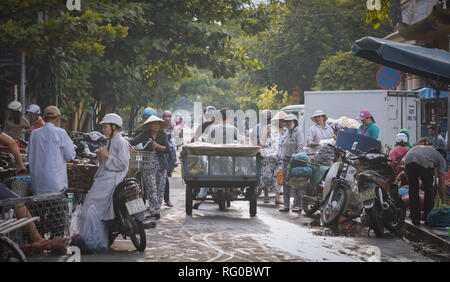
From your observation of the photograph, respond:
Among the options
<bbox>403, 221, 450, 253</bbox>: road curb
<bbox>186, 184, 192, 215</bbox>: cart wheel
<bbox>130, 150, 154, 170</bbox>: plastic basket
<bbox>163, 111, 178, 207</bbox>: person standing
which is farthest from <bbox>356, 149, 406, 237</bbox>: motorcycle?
<bbox>163, 111, 178, 207</bbox>: person standing

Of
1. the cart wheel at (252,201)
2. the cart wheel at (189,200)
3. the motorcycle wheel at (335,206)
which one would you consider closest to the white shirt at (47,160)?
the cart wheel at (189,200)

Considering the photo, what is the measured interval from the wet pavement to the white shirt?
37.6 inches

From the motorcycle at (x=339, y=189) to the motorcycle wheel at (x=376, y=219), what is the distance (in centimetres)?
42

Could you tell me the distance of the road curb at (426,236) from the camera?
952 cm

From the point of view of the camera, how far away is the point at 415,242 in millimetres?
10297

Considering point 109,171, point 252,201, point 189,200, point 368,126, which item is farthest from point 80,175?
point 368,126

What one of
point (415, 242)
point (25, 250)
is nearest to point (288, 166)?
point (415, 242)

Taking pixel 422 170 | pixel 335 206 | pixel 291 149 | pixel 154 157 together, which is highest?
pixel 291 149

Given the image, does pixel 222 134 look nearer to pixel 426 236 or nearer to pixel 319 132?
pixel 319 132

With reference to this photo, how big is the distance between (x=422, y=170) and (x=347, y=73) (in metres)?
23.6

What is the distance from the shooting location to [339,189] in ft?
36.1

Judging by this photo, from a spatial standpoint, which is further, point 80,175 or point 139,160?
point 139,160

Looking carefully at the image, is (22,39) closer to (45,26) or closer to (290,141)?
(45,26)

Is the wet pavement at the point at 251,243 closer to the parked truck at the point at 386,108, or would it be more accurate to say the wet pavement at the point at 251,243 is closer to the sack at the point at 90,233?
the sack at the point at 90,233
